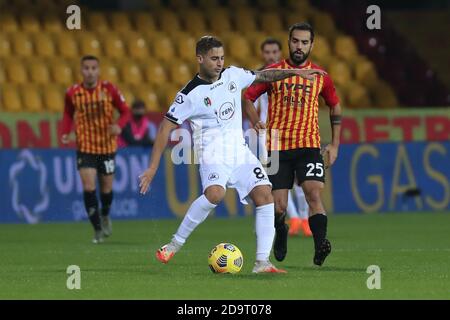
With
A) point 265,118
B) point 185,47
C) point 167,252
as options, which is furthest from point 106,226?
point 185,47

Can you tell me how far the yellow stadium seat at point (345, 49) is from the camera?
25344mm

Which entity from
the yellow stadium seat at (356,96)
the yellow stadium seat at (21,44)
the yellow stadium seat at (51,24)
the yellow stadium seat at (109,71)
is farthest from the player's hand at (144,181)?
the yellow stadium seat at (356,96)

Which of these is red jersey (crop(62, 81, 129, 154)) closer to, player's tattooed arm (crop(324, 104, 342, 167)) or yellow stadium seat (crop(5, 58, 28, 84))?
player's tattooed arm (crop(324, 104, 342, 167))

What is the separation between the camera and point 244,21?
2545cm

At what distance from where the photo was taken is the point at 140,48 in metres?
24.0

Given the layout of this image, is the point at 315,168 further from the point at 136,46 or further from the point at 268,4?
the point at 268,4

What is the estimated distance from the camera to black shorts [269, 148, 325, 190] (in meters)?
11.3

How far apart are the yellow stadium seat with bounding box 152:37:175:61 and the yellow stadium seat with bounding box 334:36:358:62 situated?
11.1 feet

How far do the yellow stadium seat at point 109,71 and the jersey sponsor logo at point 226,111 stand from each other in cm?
1226

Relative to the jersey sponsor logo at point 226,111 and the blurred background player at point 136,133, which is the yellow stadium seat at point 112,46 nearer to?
the blurred background player at point 136,133

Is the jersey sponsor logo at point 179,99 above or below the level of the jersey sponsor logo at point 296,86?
below

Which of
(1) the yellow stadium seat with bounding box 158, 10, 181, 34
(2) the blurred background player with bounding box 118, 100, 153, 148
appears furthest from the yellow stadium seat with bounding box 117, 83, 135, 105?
(2) the blurred background player with bounding box 118, 100, 153, 148

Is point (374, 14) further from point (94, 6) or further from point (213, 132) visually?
point (213, 132)
